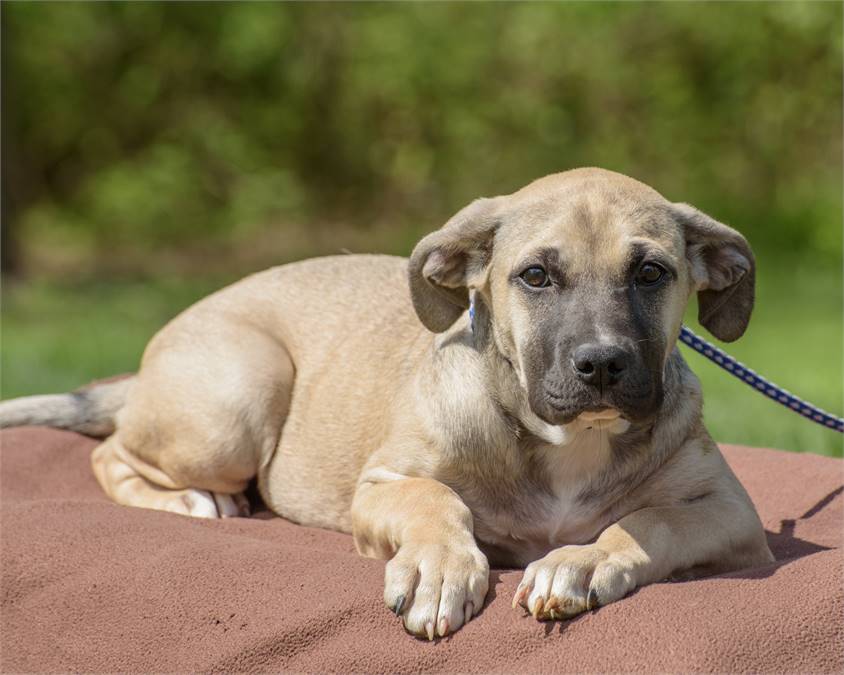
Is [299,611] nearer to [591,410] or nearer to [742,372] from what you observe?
[591,410]

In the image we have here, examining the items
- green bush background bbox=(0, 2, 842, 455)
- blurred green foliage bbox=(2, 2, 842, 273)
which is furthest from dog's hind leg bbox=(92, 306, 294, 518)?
blurred green foliage bbox=(2, 2, 842, 273)

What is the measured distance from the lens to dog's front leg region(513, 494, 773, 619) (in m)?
3.57

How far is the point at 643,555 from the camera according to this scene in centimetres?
378

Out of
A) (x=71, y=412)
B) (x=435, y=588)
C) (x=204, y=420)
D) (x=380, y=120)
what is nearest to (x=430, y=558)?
(x=435, y=588)

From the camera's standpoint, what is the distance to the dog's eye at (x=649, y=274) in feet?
13.0

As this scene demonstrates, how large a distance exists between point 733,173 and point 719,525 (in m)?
14.1

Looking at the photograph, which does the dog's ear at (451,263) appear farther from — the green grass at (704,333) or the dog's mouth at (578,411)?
the green grass at (704,333)

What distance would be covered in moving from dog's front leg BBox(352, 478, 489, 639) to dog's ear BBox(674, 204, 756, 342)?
1.20 metres

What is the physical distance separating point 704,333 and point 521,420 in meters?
7.76

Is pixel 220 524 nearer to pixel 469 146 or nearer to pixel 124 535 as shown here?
pixel 124 535

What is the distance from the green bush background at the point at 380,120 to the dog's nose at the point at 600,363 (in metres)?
12.6

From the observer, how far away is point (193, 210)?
17.7 metres

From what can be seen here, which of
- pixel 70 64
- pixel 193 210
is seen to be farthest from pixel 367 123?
pixel 70 64

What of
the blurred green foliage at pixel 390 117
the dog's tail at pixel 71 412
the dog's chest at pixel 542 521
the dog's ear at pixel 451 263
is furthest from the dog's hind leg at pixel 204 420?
the blurred green foliage at pixel 390 117
